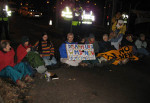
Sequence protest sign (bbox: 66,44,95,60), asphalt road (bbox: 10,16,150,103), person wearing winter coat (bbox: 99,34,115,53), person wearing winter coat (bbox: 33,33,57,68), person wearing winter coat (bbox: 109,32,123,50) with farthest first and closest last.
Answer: person wearing winter coat (bbox: 109,32,123,50)
person wearing winter coat (bbox: 99,34,115,53)
protest sign (bbox: 66,44,95,60)
person wearing winter coat (bbox: 33,33,57,68)
asphalt road (bbox: 10,16,150,103)

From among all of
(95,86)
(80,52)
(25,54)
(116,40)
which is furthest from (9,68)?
(116,40)

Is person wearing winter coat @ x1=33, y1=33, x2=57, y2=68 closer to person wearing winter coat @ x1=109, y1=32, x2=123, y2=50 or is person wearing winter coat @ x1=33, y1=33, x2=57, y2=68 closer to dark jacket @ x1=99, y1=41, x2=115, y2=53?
dark jacket @ x1=99, y1=41, x2=115, y2=53

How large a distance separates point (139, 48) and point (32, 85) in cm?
681

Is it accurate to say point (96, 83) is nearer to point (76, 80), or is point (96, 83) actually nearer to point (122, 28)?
point (76, 80)

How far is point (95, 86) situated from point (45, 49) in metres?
2.40

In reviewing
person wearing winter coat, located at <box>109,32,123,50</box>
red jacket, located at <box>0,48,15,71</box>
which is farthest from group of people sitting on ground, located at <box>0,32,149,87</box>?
person wearing winter coat, located at <box>109,32,123,50</box>

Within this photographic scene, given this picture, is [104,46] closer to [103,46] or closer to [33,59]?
[103,46]

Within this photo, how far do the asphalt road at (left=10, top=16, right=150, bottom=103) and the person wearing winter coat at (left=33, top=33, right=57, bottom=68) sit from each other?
0.46 metres

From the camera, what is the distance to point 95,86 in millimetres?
5336

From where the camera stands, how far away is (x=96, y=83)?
557cm

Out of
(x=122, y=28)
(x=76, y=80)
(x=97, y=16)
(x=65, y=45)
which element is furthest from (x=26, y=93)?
(x=97, y=16)

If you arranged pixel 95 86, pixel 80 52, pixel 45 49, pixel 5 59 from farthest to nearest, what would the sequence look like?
1. pixel 80 52
2. pixel 45 49
3. pixel 95 86
4. pixel 5 59

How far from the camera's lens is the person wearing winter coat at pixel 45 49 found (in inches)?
248

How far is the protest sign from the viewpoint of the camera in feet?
22.9
